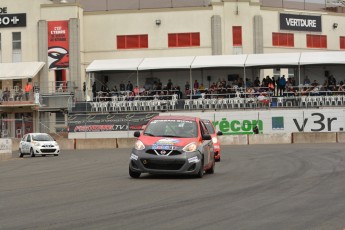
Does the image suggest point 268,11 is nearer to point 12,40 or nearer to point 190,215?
point 12,40

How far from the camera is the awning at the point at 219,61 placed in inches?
2311

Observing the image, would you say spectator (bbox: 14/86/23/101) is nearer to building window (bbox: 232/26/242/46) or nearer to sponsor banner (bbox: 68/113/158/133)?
sponsor banner (bbox: 68/113/158/133)

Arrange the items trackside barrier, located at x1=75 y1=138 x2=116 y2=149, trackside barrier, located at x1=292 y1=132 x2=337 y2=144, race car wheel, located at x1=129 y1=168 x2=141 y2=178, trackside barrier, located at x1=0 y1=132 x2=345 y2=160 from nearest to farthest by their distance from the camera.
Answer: race car wheel, located at x1=129 y1=168 x2=141 y2=178 → trackside barrier, located at x1=292 y1=132 x2=337 y2=144 → trackside barrier, located at x1=0 y1=132 x2=345 y2=160 → trackside barrier, located at x1=75 y1=138 x2=116 y2=149

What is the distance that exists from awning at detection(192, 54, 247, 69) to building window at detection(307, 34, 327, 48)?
14980 mm

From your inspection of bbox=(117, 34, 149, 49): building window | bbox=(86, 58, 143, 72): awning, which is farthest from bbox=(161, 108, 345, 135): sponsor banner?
bbox=(117, 34, 149, 49): building window

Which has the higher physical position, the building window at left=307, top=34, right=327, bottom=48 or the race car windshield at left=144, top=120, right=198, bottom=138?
the building window at left=307, top=34, right=327, bottom=48

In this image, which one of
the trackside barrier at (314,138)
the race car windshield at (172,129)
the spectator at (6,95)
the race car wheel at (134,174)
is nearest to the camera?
the race car wheel at (134,174)

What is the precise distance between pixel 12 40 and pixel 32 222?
196ft

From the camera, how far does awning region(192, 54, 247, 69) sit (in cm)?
5869

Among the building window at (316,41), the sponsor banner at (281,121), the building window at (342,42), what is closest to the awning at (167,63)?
the sponsor banner at (281,121)

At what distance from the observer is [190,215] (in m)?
12.2

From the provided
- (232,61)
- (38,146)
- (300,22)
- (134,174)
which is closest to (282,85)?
(232,61)

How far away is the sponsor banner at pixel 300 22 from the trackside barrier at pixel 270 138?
2212cm

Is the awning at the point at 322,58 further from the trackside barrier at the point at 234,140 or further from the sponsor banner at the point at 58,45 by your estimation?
the sponsor banner at the point at 58,45
